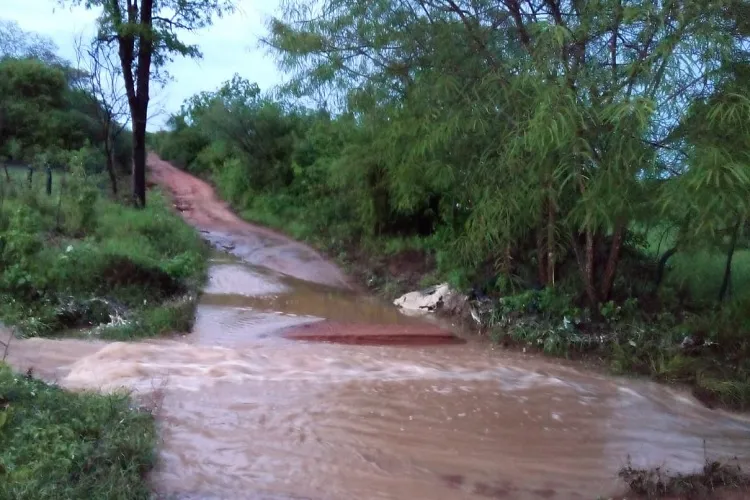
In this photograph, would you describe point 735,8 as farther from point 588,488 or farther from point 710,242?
point 588,488

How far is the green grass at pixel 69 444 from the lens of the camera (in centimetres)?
444

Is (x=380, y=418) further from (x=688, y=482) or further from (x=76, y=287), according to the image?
(x=76, y=287)

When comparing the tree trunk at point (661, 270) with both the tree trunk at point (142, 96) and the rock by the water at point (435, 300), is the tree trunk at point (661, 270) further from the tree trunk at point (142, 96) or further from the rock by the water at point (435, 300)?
the tree trunk at point (142, 96)

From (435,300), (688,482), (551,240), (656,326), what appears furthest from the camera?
(435,300)

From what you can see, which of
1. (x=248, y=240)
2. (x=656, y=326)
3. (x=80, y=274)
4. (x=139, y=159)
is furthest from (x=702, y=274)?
(x=139, y=159)

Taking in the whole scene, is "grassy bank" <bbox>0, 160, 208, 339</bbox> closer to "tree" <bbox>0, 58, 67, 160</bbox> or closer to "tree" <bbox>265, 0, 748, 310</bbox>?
"tree" <bbox>265, 0, 748, 310</bbox>

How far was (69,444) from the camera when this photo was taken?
4.98 meters

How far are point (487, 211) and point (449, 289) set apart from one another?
3.05 m

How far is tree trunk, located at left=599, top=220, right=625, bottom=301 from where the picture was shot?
389 inches

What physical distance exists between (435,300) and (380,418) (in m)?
5.71

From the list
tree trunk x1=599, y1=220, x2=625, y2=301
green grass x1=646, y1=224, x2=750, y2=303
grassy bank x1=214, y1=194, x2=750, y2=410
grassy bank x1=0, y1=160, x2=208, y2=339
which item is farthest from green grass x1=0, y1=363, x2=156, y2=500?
green grass x1=646, y1=224, x2=750, y2=303

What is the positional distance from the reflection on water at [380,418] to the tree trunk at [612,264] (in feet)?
5.11

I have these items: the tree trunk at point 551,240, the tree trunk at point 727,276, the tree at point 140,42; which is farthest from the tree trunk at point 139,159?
the tree trunk at point 727,276

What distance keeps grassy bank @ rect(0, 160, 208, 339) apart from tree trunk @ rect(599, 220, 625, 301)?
599 centimetres
